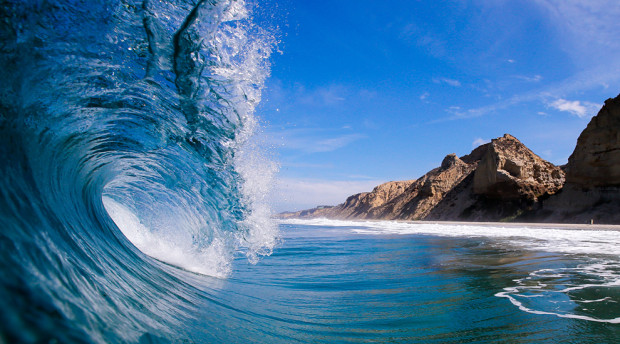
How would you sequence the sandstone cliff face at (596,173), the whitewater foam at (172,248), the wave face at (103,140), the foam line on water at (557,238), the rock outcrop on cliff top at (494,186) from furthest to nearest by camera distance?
the rock outcrop on cliff top at (494,186) → the sandstone cliff face at (596,173) → the foam line on water at (557,238) → the whitewater foam at (172,248) → the wave face at (103,140)

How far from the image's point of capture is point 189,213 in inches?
272

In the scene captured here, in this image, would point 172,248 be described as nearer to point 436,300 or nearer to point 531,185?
point 436,300

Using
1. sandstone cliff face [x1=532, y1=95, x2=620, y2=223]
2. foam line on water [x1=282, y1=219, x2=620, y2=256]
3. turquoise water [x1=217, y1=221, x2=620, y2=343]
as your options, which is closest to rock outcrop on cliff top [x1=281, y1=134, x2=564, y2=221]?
sandstone cliff face [x1=532, y1=95, x2=620, y2=223]

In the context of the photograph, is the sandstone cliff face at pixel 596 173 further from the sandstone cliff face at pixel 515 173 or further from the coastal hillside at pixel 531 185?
the sandstone cliff face at pixel 515 173

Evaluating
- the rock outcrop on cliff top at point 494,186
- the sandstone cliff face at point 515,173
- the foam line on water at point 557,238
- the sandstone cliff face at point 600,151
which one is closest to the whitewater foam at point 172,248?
the foam line on water at point 557,238

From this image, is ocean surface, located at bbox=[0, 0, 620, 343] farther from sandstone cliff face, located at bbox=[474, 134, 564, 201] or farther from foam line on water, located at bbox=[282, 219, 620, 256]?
sandstone cliff face, located at bbox=[474, 134, 564, 201]

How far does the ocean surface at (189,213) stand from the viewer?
2012mm

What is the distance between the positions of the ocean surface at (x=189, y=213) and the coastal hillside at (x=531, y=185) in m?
20.8

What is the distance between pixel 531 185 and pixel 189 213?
3133 cm

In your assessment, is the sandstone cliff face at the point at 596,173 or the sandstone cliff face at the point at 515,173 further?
the sandstone cliff face at the point at 515,173

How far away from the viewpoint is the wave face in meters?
1.71

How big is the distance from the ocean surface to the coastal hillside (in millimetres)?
20810

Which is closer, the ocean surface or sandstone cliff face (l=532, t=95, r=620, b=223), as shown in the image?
the ocean surface

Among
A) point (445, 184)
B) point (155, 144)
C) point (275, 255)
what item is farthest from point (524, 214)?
point (155, 144)
